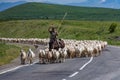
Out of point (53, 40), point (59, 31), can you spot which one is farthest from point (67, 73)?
point (59, 31)

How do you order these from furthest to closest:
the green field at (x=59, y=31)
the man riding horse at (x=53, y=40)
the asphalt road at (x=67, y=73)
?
the green field at (x=59, y=31) → the man riding horse at (x=53, y=40) → the asphalt road at (x=67, y=73)

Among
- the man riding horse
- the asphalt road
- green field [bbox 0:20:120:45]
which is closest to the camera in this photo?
the asphalt road

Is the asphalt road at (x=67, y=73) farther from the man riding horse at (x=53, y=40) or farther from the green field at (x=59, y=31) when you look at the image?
the green field at (x=59, y=31)

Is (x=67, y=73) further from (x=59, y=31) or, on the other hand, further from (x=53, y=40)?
(x=59, y=31)

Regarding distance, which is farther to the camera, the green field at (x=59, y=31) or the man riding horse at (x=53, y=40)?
the green field at (x=59, y=31)

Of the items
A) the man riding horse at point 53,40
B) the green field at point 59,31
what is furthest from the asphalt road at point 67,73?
the green field at point 59,31

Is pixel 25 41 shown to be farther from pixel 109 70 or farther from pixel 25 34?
pixel 109 70

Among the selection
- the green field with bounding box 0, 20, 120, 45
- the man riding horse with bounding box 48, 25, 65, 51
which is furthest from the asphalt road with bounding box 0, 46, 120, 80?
the green field with bounding box 0, 20, 120, 45

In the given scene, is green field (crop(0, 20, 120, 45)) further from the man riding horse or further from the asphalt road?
the asphalt road

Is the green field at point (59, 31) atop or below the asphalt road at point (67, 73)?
below

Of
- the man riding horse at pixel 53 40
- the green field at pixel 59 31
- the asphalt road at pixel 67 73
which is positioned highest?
the man riding horse at pixel 53 40

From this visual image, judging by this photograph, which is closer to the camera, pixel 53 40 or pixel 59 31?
pixel 53 40

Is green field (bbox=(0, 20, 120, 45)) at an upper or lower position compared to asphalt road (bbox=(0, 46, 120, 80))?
lower

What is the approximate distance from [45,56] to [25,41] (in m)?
50.7
